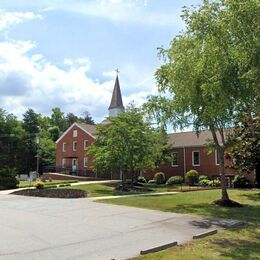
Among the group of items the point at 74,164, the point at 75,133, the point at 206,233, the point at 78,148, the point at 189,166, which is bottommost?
the point at 206,233

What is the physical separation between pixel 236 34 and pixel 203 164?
3503cm

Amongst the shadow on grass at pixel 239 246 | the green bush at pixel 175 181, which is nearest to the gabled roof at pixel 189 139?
the green bush at pixel 175 181

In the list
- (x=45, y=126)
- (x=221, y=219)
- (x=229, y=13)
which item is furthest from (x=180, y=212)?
(x=45, y=126)

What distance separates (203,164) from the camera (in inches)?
1775

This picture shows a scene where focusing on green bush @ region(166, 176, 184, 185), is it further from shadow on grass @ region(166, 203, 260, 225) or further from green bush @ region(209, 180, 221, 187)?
shadow on grass @ region(166, 203, 260, 225)

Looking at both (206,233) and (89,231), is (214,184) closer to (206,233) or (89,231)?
(206,233)

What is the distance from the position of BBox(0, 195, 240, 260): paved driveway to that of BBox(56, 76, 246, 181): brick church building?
21.2 m

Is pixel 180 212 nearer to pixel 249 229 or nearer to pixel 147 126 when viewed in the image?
pixel 249 229

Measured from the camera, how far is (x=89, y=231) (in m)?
12.5

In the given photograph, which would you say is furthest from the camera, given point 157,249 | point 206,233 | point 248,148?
point 248,148

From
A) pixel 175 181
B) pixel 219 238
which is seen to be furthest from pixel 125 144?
pixel 219 238

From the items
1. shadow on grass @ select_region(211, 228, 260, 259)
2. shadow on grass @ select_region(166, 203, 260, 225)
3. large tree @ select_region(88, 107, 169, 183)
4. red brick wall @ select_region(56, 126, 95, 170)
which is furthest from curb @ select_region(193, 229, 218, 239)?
red brick wall @ select_region(56, 126, 95, 170)

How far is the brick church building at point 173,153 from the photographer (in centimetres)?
4484

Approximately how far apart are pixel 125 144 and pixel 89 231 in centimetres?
2123
